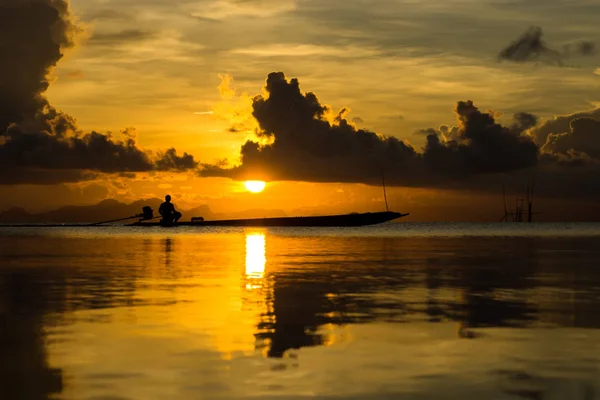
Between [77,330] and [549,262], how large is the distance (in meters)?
48.1

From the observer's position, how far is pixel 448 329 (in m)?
26.0

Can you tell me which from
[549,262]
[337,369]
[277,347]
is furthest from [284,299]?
[549,262]

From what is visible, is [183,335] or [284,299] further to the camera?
[284,299]

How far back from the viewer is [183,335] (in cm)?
2478

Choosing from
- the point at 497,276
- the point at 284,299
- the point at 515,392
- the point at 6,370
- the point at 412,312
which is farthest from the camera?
the point at 497,276

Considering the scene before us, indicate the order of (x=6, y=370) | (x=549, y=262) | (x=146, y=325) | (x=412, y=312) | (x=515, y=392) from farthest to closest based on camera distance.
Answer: (x=549, y=262) < (x=412, y=312) < (x=146, y=325) < (x=6, y=370) < (x=515, y=392)

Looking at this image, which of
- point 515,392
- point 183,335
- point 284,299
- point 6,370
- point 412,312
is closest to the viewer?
point 515,392

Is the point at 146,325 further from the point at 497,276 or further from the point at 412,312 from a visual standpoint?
the point at 497,276

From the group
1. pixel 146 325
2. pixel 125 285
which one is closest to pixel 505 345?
pixel 146 325

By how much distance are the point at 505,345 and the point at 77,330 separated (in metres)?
12.4

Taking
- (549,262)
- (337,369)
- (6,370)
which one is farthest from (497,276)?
(6,370)

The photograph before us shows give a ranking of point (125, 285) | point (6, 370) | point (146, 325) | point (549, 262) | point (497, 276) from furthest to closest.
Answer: point (549, 262) → point (497, 276) → point (125, 285) → point (146, 325) → point (6, 370)

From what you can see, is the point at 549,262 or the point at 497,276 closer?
the point at 497,276

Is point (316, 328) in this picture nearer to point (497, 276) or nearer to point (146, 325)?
point (146, 325)
